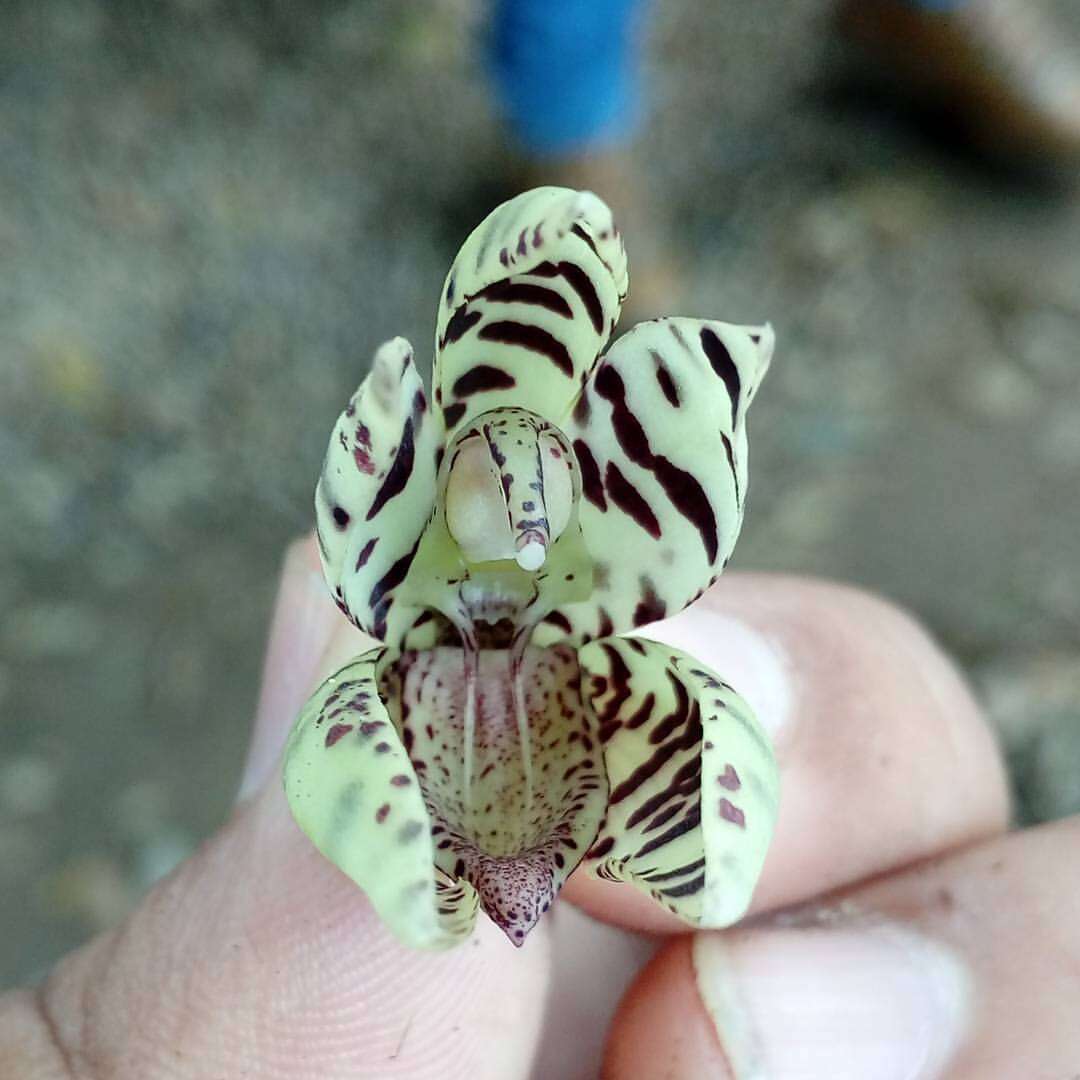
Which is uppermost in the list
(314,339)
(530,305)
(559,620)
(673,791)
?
(314,339)

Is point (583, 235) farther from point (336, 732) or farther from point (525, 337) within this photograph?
point (336, 732)

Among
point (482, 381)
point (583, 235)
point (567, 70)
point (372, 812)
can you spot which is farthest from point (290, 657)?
point (567, 70)

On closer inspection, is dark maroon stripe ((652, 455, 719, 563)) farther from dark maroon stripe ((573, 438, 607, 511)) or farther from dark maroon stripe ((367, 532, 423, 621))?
dark maroon stripe ((367, 532, 423, 621))

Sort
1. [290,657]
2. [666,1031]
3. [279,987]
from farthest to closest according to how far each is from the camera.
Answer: [290,657] < [666,1031] < [279,987]

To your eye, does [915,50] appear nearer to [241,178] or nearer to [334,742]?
[241,178]

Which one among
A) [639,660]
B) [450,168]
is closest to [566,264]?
[639,660]
